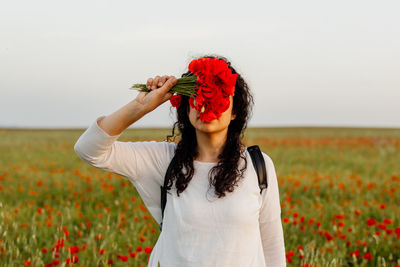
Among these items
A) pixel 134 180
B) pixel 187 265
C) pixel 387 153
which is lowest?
pixel 387 153

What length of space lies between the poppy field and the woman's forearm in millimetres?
661

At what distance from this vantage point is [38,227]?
494 centimetres

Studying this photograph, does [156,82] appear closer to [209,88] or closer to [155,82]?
[155,82]

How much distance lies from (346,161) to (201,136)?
437 inches

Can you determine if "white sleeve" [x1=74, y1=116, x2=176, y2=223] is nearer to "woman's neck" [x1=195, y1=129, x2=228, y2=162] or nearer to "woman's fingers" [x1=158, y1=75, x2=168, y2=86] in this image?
"woman's neck" [x1=195, y1=129, x2=228, y2=162]

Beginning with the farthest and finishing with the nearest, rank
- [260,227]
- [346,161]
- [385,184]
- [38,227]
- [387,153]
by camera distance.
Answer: [387,153], [346,161], [385,184], [38,227], [260,227]

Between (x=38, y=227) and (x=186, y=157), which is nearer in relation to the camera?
(x=186, y=157)

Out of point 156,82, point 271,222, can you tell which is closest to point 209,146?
point 156,82

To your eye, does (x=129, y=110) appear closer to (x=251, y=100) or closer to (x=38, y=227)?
(x=251, y=100)

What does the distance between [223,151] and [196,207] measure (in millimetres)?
408

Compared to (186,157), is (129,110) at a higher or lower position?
higher

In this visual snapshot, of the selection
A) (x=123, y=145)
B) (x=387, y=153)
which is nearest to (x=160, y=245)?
(x=123, y=145)

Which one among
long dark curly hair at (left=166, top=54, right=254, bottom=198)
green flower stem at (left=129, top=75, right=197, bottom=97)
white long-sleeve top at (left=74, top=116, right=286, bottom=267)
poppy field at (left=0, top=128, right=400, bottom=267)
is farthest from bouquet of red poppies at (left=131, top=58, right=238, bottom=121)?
poppy field at (left=0, top=128, right=400, bottom=267)

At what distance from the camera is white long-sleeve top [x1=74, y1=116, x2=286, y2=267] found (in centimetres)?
213
